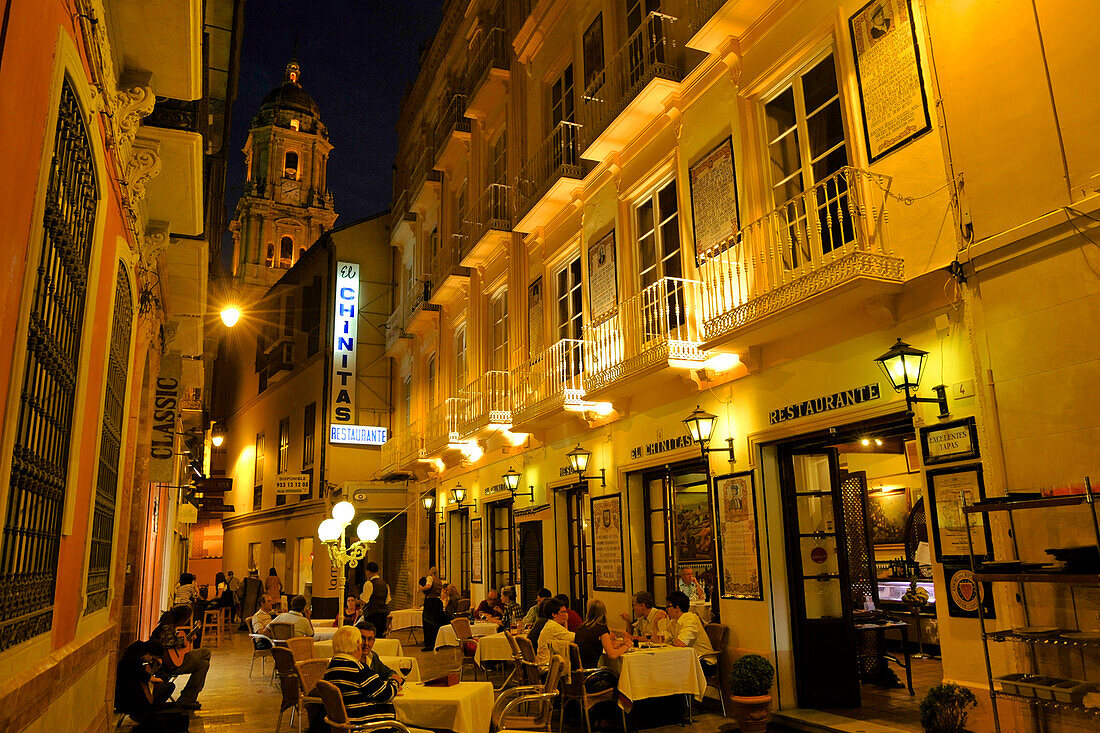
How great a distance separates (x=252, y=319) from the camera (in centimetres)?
3634

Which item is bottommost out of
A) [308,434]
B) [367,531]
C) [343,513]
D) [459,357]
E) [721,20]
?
[367,531]

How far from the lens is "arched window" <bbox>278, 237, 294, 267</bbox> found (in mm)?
40531

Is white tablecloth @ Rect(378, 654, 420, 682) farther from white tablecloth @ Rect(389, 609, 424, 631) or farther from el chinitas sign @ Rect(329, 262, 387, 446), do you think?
el chinitas sign @ Rect(329, 262, 387, 446)

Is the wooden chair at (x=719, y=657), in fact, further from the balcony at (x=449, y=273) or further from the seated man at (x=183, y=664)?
the balcony at (x=449, y=273)

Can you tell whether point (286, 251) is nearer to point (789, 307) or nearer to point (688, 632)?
point (688, 632)

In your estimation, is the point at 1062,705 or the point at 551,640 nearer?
the point at 1062,705

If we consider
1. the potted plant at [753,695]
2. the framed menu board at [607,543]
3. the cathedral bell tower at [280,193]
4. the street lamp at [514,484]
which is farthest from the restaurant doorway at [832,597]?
the cathedral bell tower at [280,193]

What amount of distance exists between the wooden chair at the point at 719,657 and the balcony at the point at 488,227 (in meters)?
9.68

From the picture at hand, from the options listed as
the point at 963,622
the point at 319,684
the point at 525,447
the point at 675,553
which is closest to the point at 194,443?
the point at 525,447

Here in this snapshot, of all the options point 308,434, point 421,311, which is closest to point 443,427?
point 421,311

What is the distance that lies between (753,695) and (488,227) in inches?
445

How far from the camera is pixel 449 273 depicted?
1934 centimetres

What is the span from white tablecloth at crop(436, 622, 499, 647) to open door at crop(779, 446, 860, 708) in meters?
5.60

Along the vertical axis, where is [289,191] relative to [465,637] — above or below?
above
